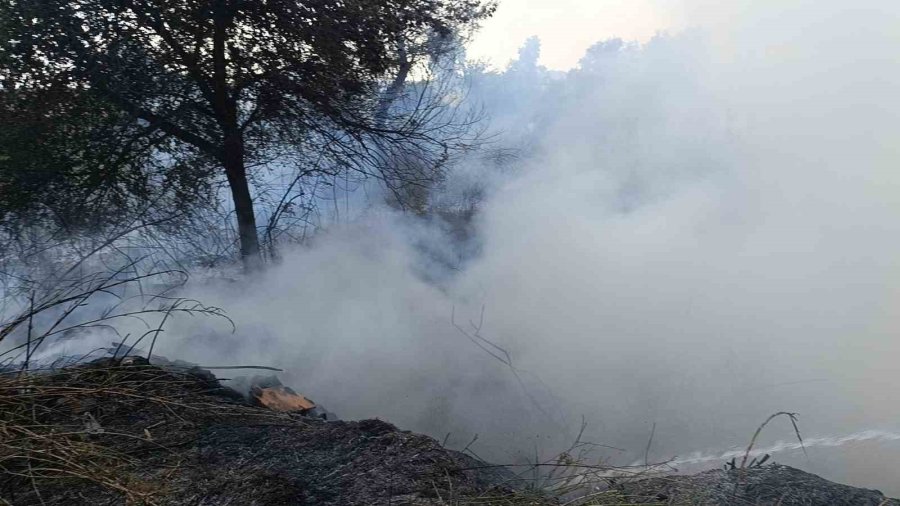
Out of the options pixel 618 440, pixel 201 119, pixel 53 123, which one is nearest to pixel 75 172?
pixel 53 123

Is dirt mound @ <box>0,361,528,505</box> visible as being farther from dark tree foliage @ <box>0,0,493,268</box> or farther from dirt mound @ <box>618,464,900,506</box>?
dark tree foliage @ <box>0,0,493,268</box>

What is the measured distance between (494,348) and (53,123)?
4.18 m

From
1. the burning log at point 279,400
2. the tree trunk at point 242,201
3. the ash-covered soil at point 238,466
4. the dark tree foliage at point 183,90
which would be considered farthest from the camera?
the tree trunk at point 242,201

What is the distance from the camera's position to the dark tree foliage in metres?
5.96

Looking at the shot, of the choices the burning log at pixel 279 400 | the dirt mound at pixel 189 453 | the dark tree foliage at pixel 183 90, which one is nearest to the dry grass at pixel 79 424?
the dirt mound at pixel 189 453

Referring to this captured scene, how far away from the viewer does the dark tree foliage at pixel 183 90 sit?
5.96 metres

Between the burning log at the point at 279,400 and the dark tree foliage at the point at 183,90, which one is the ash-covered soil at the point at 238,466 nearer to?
the burning log at the point at 279,400

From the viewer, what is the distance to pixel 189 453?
3637mm

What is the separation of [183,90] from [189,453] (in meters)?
4.02

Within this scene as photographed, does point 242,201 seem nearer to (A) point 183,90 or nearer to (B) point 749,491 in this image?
(A) point 183,90

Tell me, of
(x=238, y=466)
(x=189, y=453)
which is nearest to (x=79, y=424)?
(x=189, y=453)

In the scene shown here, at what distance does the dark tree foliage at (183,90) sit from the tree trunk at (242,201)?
14 millimetres

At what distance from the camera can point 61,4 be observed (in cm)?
592

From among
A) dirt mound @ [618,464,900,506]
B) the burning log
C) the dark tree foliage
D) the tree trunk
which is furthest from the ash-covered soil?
the tree trunk
